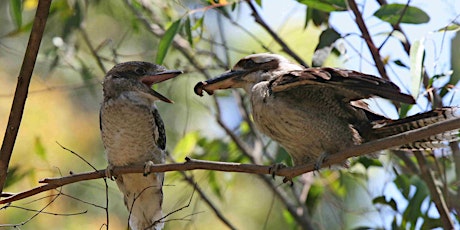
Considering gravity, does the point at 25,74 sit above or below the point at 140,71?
below

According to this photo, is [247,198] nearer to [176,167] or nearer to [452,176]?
[452,176]

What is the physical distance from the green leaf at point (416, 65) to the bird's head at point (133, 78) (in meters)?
1.10

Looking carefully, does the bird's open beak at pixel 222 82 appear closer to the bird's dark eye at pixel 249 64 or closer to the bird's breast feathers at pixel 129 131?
the bird's dark eye at pixel 249 64

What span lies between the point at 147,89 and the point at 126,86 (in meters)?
0.10

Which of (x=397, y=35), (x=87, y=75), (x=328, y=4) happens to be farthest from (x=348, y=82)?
(x=87, y=75)

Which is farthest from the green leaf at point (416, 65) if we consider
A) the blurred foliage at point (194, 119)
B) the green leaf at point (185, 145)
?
the green leaf at point (185, 145)

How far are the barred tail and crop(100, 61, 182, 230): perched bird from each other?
0.93 m

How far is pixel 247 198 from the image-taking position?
6.04 meters

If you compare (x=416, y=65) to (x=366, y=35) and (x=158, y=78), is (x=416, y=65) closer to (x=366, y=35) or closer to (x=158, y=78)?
(x=366, y=35)

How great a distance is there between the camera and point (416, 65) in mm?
3270

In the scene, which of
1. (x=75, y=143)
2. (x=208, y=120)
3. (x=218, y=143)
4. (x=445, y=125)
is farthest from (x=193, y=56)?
(x=445, y=125)

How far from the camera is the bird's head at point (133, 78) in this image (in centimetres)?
376

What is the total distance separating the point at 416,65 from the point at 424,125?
0.26m

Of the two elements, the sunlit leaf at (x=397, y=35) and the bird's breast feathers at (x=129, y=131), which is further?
the sunlit leaf at (x=397, y=35)
